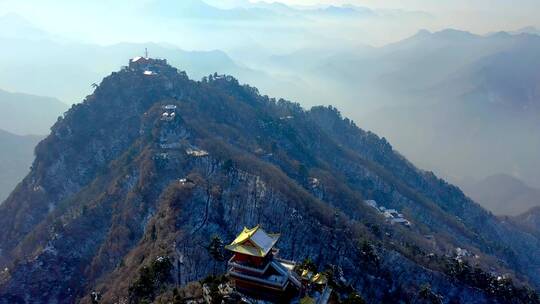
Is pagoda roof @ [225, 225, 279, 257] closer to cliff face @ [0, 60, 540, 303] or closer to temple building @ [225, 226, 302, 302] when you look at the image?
temple building @ [225, 226, 302, 302]

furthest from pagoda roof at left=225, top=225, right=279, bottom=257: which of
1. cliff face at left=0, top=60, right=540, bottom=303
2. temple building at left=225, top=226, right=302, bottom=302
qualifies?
cliff face at left=0, top=60, right=540, bottom=303

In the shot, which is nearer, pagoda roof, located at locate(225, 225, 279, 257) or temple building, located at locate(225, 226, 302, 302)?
pagoda roof, located at locate(225, 225, 279, 257)

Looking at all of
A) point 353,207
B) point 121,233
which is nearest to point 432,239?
point 353,207

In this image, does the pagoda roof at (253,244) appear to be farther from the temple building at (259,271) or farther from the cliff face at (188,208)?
the cliff face at (188,208)

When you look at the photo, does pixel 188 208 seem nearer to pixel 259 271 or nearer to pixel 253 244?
pixel 253 244

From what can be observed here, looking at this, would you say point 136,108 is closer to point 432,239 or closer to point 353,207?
point 353,207

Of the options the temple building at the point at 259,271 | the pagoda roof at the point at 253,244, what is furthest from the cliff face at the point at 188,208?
the pagoda roof at the point at 253,244
